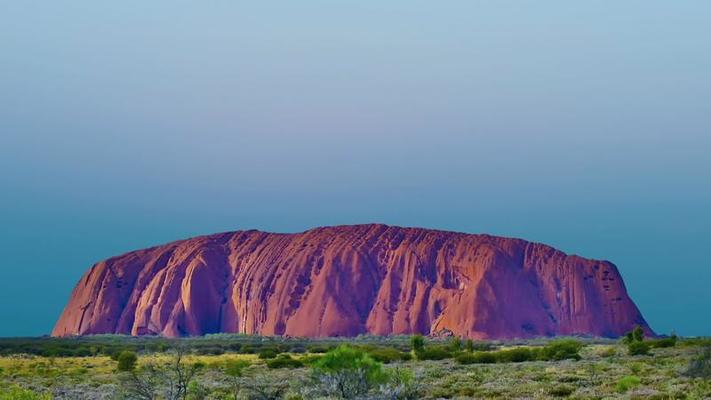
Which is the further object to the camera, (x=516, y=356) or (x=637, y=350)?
(x=637, y=350)

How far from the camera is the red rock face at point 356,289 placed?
117688 millimetres

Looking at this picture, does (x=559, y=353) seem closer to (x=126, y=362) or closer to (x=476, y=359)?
Answer: (x=476, y=359)

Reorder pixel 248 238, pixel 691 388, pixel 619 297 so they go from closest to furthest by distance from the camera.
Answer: pixel 691 388
pixel 619 297
pixel 248 238

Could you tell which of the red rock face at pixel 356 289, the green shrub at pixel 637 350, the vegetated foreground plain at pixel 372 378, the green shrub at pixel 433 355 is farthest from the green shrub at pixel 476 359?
the red rock face at pixel 356 289

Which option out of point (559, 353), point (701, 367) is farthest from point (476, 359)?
point (701, 367)

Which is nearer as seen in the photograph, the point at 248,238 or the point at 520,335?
the point at 520,335

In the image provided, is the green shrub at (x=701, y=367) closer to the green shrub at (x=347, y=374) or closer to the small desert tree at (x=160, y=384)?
the green shrub at (x=347, y=374)

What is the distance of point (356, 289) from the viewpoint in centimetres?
12531

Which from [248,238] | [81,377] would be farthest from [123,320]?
[81,377]

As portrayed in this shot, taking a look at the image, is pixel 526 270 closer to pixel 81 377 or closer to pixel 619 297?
pixel 619 297

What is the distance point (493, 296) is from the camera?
374 feet

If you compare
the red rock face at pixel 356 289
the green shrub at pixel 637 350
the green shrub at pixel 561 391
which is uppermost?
the red rock face at pixel 356 289

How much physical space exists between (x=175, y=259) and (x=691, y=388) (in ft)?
389

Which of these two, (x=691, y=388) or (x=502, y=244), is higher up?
(x=502, y=244)
